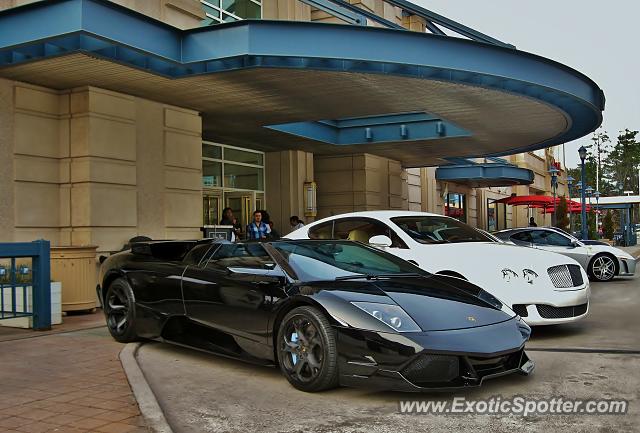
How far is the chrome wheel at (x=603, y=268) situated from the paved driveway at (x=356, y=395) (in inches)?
332

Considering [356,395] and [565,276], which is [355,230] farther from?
[356,395]

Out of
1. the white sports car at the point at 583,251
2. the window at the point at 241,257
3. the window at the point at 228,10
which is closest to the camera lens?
the window at the point at 241,257

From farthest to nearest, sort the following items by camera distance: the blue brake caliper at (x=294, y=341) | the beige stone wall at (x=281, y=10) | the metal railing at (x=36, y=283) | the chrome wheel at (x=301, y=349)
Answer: the beige stone wall at (x=281, y=10)
the metal railing at (x=36, y=283)
the blue brake caliper at (x=294, y=341)
the chrome wheel at (x=301, y=349)

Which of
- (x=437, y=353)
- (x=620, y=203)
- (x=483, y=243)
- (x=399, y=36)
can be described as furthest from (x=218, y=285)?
(x=620, y=203)

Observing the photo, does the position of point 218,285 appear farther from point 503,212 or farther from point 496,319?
point 503,212

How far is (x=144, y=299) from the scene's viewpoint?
7.12 metres

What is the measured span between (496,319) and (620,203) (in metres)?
39.8

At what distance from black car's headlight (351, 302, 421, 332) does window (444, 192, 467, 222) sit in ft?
93.9

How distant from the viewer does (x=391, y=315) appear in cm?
498

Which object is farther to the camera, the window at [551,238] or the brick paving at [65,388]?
the window at [551,238]

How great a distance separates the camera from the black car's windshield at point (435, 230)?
8594 millimetres

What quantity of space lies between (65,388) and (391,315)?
2734 millimetres

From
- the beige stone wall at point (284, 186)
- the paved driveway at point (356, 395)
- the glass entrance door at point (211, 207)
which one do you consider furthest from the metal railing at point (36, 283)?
the beige stone wall at point (284, 186)

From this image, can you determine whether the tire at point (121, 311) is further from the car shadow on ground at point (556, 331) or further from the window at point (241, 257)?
the car shadow on ground at point (556, 331)
